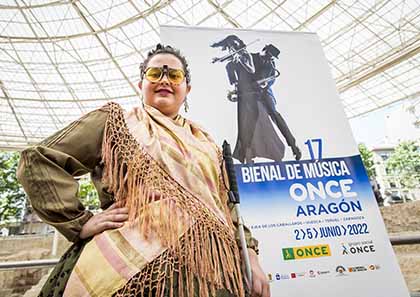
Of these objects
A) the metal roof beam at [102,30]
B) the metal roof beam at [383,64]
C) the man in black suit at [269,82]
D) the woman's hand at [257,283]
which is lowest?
the woman's hand at [257,283]

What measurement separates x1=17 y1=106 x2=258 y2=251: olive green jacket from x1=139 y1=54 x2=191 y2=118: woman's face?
248 mm

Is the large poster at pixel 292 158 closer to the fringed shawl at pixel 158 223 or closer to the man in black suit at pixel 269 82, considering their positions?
the man in black suit at pixel 269 82

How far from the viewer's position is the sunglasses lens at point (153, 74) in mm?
1002

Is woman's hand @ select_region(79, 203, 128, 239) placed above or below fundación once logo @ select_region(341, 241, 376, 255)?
above

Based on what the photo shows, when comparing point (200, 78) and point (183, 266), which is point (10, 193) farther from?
point (183, 266)

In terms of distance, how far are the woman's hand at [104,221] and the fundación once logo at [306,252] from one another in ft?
3.96

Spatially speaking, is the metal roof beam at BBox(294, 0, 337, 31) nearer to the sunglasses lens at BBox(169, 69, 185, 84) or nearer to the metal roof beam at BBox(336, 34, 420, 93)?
the metal roof beam at BBox(336, 34, 420, 93)

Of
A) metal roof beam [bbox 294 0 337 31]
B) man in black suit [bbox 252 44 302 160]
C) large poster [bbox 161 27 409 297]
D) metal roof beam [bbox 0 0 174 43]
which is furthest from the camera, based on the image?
metal roof beam [bbox 0 0 174 43]

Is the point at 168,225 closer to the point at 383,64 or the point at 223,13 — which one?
the point at 223,13

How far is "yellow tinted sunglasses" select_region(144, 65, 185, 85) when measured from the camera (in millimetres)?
1005

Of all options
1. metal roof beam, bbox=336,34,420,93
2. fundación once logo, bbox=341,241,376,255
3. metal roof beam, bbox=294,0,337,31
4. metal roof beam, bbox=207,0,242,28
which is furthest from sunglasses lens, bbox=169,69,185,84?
metal roof beam, bbox=294,0,337,31

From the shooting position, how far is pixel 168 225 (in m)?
0.74

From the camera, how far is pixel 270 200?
1.74m

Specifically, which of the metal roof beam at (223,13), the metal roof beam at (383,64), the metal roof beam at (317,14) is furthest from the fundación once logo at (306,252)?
the metal roof beam at (317,14)
